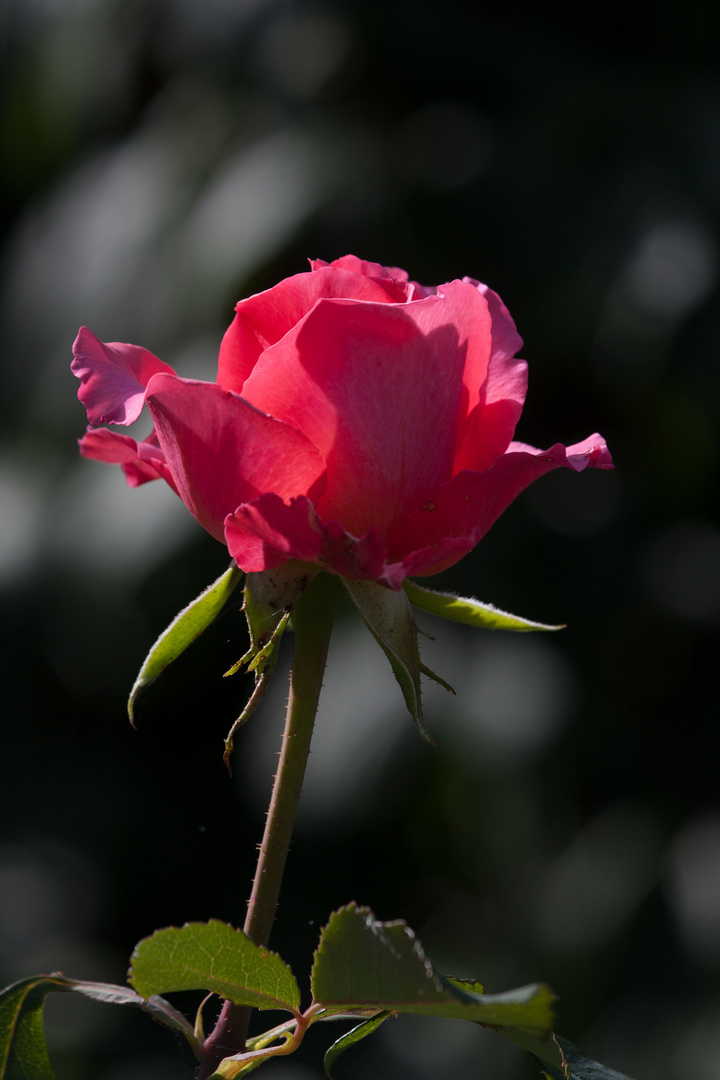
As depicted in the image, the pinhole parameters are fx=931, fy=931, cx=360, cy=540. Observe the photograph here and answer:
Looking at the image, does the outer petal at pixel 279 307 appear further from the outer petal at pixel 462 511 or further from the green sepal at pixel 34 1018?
the green sepal at pixel 34 1018

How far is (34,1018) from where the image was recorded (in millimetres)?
264

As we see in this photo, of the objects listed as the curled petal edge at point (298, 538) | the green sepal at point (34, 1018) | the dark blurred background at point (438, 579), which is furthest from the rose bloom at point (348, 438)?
the dark blurred background at point (438, 579)

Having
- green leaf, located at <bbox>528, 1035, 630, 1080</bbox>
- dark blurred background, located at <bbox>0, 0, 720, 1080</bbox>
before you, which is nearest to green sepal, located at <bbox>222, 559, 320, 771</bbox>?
green leaf, located at <bbox>528, 1035, 630, 1080</bbox>

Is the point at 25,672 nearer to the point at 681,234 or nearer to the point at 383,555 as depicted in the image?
the point at 681,234

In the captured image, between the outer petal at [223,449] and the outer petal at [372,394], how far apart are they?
0.04ft

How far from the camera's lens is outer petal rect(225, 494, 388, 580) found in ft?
0.82

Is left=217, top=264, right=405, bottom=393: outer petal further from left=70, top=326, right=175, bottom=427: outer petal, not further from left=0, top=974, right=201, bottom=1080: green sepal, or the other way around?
left=0, top=974, right=201, bottom=1080: green sepal

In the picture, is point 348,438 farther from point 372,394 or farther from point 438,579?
point 438,579

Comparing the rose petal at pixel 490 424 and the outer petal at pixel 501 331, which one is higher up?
the outer petal at pixel 501 331

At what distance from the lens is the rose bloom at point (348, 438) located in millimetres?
259

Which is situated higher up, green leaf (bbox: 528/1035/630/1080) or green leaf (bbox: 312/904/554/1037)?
green leaf (bbox: 312/904/554/1037)

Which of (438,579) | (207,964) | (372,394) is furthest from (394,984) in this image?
(438,579)

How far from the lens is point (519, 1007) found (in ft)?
0.69

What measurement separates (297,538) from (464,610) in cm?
7
